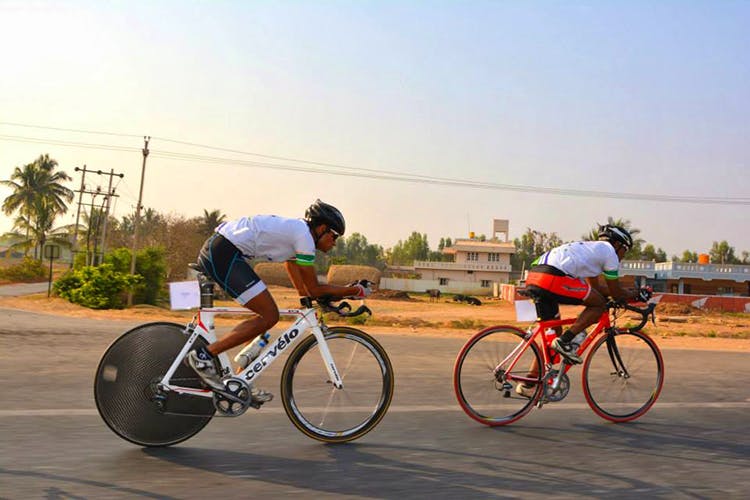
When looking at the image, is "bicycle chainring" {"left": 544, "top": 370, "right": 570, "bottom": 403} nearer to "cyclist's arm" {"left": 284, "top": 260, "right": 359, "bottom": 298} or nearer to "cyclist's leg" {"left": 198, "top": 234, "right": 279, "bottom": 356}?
"cyclist's arm" {"left": 284, "top": 260, "right": 359, "bottom": 298}

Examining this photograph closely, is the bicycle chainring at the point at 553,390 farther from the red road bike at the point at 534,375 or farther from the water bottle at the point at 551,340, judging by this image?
the water bottle at the point at 551,340

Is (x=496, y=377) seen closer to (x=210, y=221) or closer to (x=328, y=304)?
(x=328, y=304)

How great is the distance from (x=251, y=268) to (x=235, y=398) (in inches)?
35.3

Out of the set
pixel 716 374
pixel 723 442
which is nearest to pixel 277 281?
pixel 716 374

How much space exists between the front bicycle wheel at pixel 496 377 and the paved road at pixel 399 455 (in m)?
0.15

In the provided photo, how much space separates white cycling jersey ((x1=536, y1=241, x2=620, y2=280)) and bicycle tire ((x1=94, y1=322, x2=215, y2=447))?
3345mm

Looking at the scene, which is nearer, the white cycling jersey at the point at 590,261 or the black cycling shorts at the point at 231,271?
the black cycling shorts at the point at 231,271

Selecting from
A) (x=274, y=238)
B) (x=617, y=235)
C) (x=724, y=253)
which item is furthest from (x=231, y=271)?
(x=724, y=253)

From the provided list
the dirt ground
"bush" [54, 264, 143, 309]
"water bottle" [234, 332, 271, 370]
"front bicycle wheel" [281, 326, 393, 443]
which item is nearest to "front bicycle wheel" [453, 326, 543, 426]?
"front bicycle wheel" [281, 326, 393, 443]

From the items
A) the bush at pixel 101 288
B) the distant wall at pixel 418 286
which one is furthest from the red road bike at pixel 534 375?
the distant wall at pixel 418 286

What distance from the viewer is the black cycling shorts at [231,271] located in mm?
5235

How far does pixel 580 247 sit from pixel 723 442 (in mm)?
1984

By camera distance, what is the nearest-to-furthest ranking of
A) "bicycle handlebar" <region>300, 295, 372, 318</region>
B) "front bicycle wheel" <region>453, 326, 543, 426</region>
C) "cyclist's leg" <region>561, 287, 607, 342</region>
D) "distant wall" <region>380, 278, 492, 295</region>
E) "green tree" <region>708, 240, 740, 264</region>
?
"bicycle handlebar" <region>300, 295, 372, 318</region>
"front bicycle wheel" <region>453, 326, 543, 426</region>
"cyclist's leg" <region>561, 287, 607, 342</region>
"distant wall" <region>380, 278, 492, 295</region>
"green tree" <region>708, 240, 740, 264</region>

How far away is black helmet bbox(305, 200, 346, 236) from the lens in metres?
5.35
